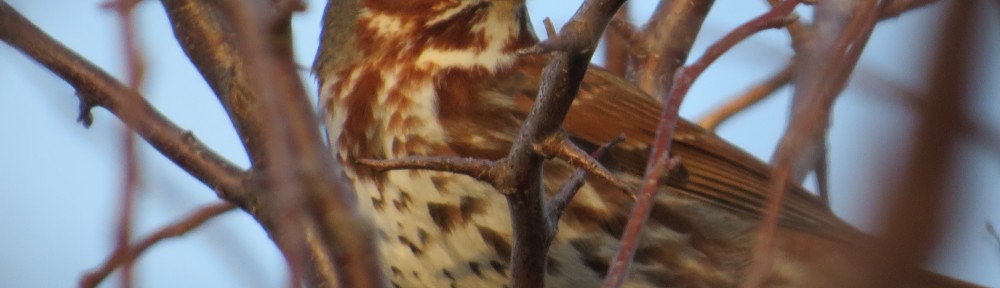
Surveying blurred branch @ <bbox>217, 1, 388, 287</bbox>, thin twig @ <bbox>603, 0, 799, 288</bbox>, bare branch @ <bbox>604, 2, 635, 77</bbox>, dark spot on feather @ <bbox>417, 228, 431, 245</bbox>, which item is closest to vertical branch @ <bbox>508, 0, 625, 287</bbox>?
thin twig @ <bbox>603, 0, 799, 288</bbox>

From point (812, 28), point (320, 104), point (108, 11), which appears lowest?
point (320, 104)

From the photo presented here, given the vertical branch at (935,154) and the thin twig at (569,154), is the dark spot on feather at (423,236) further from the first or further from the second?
the vertical branch at (935,154)

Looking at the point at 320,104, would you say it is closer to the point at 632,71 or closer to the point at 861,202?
the point at 632,71

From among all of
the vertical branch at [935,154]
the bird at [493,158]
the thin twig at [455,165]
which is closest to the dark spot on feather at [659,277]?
the bird at [493,158]

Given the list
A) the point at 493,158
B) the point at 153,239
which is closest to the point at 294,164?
the point at 153,239

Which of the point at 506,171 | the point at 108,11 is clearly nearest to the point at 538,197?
the point at 506,171

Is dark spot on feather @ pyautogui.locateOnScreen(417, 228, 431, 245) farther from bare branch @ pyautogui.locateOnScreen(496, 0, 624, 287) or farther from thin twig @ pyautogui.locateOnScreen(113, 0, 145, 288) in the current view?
thin twig @ pyautogui.locateOnScreen(113, 0, 145, 288)

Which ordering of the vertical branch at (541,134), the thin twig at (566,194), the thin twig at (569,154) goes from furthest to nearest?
the thin twig at (566,194)
the thin twig at (569,154)
the vertical branch at (541,134)
